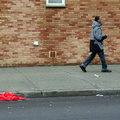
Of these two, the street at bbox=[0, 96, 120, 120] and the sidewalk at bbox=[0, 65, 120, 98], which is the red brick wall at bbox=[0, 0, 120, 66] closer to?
the sidewalk at bbox=[0, 65, 120, 98]

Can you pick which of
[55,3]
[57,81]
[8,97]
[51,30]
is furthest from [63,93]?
[55,3]

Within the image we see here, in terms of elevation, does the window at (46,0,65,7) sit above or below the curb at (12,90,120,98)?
above

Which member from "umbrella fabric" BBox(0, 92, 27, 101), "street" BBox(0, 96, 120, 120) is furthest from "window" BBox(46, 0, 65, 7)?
"umbrella fabric" BBox(0, 92, 27, 101)

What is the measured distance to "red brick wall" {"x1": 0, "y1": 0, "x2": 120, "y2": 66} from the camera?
14.0m

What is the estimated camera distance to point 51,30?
46.9 feet

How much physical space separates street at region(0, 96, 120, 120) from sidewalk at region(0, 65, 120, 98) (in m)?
0.28

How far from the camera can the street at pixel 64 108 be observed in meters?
6.78

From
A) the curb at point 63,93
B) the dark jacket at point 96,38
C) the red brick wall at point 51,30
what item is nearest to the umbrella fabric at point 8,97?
the curb at point 63,93

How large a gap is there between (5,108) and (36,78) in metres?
3.52

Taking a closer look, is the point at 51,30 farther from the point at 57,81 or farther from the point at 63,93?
the point at 63,93

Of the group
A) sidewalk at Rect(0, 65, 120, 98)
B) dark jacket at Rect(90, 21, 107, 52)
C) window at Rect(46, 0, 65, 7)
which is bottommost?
sidewalk at Rect(0, 65, 120, 98)

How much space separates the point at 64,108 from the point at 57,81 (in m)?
2.92

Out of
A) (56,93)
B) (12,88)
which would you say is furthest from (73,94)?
(12,88)

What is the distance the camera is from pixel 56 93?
8992 millimetres
